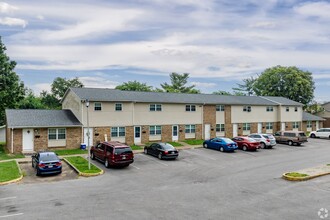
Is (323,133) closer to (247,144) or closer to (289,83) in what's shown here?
(247,144)

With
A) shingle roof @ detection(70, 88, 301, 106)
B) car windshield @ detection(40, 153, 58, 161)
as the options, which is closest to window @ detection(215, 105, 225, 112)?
shingle roof @ detection(70, 88, 301, 106)

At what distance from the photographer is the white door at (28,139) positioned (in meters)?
27.1

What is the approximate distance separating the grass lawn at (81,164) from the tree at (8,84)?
1509 centimetres

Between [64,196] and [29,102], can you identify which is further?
[29,102]

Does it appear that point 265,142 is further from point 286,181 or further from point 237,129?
point 286,181

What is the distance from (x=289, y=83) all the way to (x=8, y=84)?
188ft

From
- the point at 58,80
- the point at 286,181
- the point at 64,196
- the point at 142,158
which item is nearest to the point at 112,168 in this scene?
the point at 142,158

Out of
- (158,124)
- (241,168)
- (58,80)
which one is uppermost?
(58,80)

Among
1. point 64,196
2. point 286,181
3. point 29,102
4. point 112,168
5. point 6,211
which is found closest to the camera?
point 6,211

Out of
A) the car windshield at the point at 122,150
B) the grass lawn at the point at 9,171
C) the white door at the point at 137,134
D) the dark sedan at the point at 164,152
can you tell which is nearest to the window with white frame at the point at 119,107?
the white door at the point at 137,134

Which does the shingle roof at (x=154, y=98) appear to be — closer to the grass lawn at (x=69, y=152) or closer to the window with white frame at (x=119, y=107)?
the window with white frame at (x=119, y=107)

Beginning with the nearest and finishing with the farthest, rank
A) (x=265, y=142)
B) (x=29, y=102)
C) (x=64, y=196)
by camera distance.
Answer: (x=64, y=196), (x=265, y=142), (x=29, y=102)

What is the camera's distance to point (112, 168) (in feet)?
71.3

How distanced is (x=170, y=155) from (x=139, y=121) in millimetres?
9570
